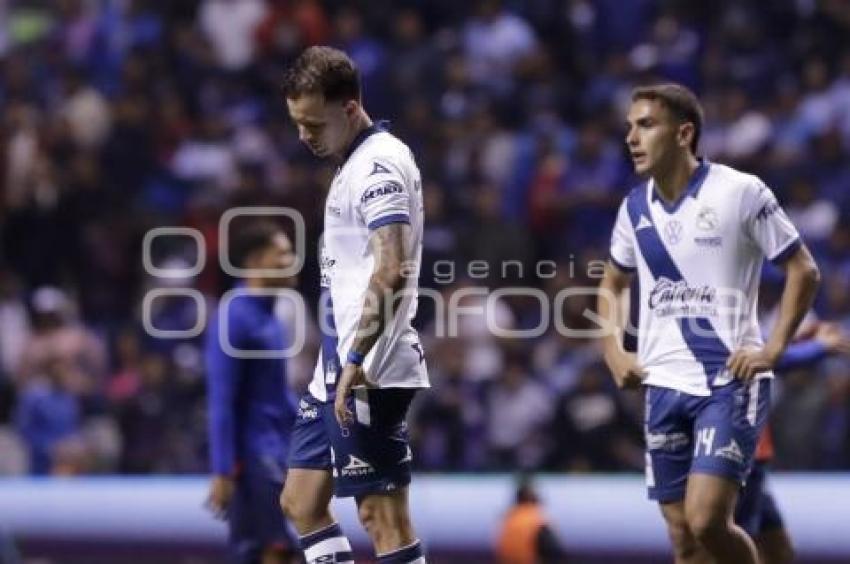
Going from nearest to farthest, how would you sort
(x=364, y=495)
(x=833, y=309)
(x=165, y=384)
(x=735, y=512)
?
1. (x=364, y=495)
2. (x=735, y=512)
3. (x=833, y=309)
4. (x=165, y=384)

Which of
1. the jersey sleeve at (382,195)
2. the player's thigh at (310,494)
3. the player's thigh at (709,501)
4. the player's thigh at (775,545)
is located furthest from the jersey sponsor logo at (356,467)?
the player's thigh at (775,545)

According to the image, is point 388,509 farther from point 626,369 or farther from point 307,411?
point 626,369

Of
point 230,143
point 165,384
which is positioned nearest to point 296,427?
point 165,384

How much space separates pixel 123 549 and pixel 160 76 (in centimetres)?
530

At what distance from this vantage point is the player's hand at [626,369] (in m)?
8.66

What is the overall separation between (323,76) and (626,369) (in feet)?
6.27

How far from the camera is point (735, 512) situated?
360 inches

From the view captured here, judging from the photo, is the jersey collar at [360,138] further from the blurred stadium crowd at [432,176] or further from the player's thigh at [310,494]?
the blurred stadium crowd at [432,176]

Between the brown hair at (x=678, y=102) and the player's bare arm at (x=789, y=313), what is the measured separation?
2.35 ft

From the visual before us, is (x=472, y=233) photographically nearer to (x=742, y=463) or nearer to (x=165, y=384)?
(x=165, y=384)

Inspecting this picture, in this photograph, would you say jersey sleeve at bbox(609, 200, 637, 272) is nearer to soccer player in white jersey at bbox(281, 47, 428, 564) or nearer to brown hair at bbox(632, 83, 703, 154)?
brown hair at bbox(632, 83, 703, 154)

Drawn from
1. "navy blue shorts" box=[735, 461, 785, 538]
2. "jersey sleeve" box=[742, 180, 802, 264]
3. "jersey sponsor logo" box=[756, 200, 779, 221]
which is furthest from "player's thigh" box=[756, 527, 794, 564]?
"jersey sponsor logo" box=[756, 200, 779, 221]

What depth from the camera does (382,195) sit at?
7582 millimetres

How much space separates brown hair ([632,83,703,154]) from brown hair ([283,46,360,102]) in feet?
4.64
